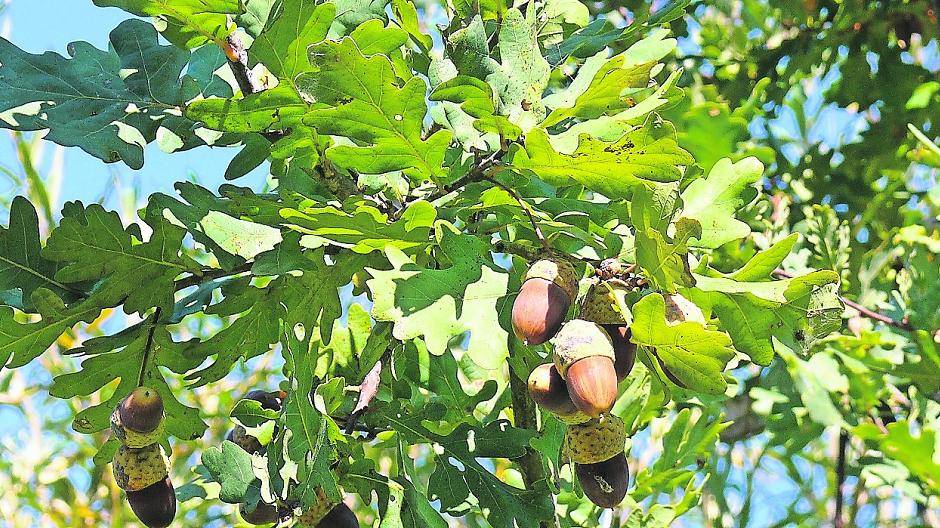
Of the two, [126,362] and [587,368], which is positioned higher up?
[587,368]

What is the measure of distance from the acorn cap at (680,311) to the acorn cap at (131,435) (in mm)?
619

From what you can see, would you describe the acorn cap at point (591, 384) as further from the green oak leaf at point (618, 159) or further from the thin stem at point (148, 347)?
the thin stem at point (148, 347)

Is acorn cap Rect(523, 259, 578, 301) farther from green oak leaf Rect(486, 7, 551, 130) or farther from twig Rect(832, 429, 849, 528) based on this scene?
twig Rect(832, 429, 849, 528)

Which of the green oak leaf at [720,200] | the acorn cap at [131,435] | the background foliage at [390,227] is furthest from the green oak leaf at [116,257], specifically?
the green oak leaf at [720,200]

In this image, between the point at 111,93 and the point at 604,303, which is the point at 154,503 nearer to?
the point at 111,93

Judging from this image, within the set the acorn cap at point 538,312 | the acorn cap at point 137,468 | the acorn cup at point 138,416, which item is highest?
the acorn cap at point 538,312

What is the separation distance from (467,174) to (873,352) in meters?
1.34

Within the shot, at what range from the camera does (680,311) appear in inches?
37.0

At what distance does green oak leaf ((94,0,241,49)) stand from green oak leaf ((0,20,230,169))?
Answer: 43 millimetres

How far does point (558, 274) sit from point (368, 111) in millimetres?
248

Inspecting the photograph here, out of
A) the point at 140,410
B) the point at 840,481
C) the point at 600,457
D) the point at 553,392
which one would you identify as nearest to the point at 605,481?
the point at 600,457

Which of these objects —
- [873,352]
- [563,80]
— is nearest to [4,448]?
[563,80]

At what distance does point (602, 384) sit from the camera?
35.4 inches

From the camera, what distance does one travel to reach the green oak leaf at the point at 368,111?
95 centimetres
